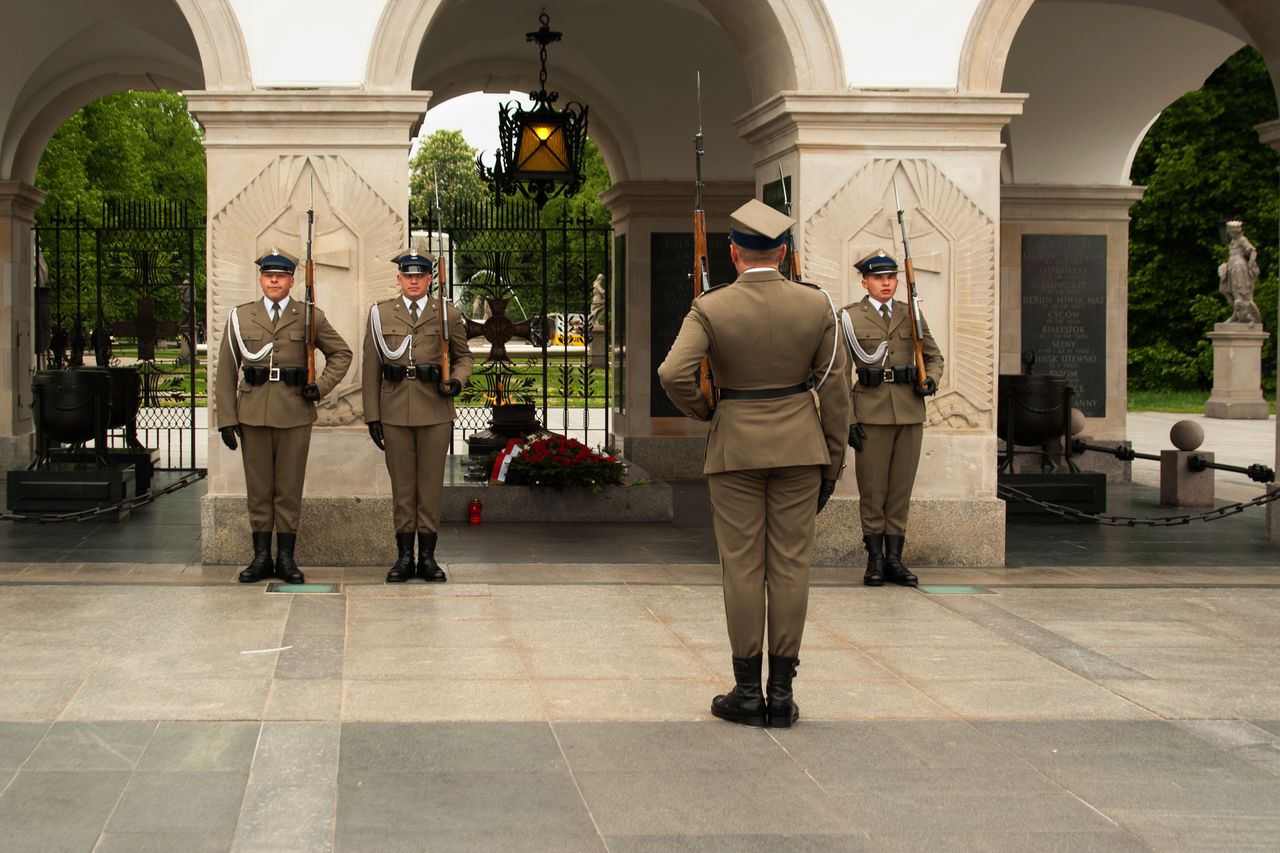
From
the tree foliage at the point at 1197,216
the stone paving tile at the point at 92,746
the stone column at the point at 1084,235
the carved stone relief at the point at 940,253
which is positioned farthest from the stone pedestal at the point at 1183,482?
the tree foliage at the point at 1197,216

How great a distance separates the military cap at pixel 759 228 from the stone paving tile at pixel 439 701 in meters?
1.89

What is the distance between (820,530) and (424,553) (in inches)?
95.2

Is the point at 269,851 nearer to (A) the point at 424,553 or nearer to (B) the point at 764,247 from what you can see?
(B) the point at 764,247

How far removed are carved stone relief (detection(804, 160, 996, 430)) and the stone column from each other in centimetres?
577

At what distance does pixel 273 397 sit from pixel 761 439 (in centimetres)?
376

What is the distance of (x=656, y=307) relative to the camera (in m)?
15.7

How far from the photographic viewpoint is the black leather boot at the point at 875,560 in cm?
903

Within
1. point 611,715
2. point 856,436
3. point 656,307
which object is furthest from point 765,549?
point 656,307

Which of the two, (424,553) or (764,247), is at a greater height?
(764,247)

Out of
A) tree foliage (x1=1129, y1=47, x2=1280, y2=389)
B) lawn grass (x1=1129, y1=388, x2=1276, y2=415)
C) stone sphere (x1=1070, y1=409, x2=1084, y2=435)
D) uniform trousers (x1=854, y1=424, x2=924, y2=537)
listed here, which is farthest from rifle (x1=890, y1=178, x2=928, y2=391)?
tree foliage (x1=1129, y1=47, x2=1280, y2=389)

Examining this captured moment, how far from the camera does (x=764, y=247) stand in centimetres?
587

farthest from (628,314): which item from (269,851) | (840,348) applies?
(269,851)

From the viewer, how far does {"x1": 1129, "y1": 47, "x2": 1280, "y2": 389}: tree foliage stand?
36.6m

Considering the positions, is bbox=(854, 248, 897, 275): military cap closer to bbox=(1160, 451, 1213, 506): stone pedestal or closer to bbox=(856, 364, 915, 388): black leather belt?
bbox=(856, 364, 915, 388): black leather belt
